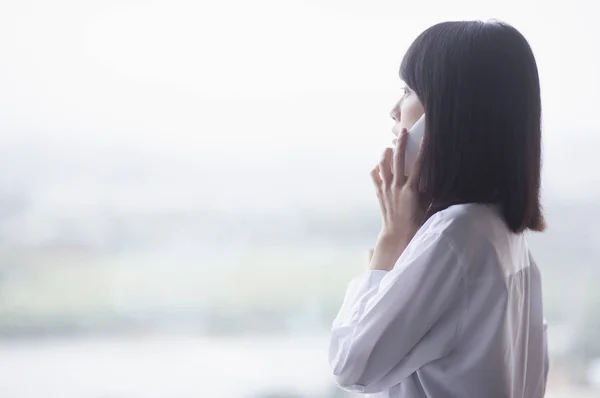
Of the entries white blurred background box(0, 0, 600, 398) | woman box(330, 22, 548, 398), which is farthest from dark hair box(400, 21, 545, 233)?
white blurred background box(0, 0, 600, 398)

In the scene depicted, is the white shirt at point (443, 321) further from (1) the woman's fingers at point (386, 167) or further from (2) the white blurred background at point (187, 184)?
(2) the white blurred background at point (187, 184)

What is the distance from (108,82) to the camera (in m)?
1.50

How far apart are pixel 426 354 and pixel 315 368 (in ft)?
2.39

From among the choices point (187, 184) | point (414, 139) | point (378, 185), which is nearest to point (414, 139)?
point (414, 139)

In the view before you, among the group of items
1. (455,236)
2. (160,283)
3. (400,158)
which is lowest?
(160,283)

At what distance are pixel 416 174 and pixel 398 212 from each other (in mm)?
62

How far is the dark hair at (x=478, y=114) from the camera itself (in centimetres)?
95

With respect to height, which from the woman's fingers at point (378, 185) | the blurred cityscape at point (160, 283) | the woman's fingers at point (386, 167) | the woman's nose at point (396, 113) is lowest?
the blurred cityscape at point (160, 283)

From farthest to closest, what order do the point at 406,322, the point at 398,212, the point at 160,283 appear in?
1. the point at 160,283
2. the point at 398,212
3. the point at 406,322

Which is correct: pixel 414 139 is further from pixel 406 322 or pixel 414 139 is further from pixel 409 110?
pixel 406 322

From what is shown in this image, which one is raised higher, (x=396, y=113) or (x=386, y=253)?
(x=396, y=113)

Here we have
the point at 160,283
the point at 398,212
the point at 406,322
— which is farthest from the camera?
the point at 160,283

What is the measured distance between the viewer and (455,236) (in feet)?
2.99

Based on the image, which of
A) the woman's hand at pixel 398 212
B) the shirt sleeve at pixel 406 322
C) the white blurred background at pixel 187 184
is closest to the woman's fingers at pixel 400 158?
the woman's hand at pixel 398 212
